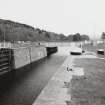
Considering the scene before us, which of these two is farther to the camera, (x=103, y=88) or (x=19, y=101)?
(x=103, y=88)

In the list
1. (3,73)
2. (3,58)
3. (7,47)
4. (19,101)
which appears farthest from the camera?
(7,47)

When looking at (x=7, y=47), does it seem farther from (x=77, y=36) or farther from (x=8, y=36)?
(x=77, y=36)

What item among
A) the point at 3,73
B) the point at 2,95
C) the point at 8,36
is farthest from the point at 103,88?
the point at 8,36

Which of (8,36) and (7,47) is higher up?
(8,36)

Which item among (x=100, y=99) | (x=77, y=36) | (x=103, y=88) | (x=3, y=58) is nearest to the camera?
(x=100, y=99)

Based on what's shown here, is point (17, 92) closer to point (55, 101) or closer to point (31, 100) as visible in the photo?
point (31, 100)

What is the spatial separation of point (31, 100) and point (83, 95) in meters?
3.49

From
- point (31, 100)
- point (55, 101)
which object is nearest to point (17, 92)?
point (31, 100)

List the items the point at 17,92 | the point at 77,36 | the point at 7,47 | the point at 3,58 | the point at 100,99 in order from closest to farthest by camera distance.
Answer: the point at 100,99 < the point at 17,92 < the point at 3,58 < the point at 7,47 < the point at 77,36

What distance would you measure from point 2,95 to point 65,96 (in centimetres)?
491

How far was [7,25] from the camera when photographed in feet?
88.4

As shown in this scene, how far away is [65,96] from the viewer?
8.09 meters

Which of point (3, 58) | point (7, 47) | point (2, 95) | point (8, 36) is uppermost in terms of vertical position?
point (8, 36)

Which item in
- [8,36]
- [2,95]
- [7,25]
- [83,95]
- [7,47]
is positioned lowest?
[2,95]
